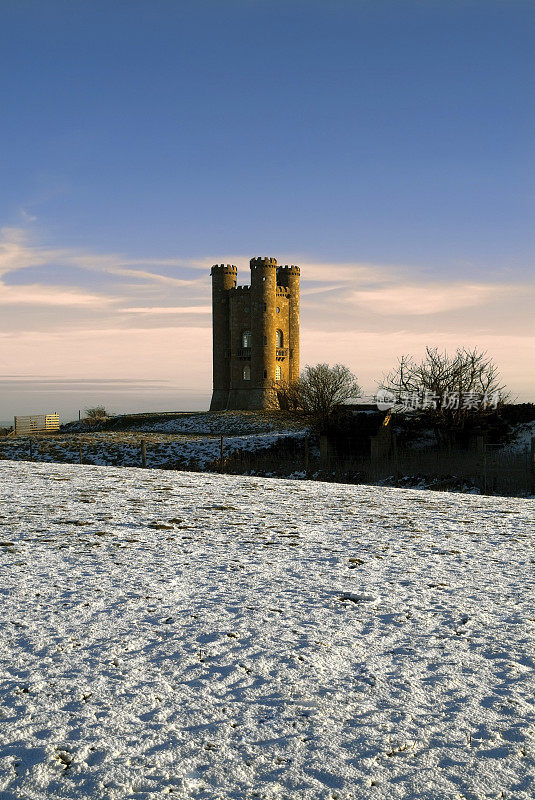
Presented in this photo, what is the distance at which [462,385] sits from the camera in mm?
32188

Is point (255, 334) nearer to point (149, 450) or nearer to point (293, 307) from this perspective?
point (293, 307)

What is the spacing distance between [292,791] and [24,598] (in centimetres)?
416

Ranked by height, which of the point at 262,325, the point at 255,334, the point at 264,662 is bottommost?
the point at 264,662

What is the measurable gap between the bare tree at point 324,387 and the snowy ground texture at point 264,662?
28.9m

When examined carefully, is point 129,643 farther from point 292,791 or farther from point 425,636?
point 425,636

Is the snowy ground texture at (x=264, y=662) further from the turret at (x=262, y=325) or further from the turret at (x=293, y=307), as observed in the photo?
the turret at (x=293, y=307)

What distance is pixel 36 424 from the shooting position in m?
50.2

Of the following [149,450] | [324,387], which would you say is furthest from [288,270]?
[149,450]

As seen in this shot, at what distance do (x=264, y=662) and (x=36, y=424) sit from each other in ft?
162

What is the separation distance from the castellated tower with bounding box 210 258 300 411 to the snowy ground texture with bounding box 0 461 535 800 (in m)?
54.2

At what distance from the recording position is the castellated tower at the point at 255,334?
212 feet

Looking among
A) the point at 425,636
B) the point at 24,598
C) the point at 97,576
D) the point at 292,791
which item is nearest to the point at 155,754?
the point at 292,791

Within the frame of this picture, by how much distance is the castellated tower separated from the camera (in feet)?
212

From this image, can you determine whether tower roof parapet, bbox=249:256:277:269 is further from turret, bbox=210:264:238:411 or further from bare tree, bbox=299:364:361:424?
bare tree, bbox=299:364:361:424
